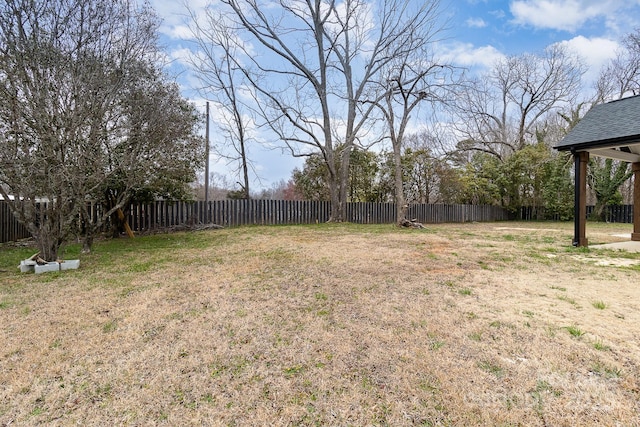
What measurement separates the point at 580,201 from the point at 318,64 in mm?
10478

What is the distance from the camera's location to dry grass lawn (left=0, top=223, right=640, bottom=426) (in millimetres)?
1546

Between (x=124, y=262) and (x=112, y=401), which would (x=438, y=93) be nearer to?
(x=124, y=262)

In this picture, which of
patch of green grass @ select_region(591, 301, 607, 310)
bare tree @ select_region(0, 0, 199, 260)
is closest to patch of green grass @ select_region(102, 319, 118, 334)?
bare tree @ select_region(0, 0, 199, 260)

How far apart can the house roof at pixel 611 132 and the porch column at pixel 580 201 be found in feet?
0.70

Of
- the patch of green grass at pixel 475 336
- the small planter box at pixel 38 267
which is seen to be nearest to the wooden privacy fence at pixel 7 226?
the small planter box at pixel 38 267

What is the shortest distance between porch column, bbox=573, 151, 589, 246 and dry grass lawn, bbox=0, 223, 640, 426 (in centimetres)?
244

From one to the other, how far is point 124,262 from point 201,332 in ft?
12.0

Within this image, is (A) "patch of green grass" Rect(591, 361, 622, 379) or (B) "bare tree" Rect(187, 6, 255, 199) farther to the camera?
(B) "bare tree" Rect(187, 6, 255, 199)

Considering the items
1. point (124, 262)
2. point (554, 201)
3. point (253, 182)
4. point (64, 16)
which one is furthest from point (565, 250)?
point (554, 201)

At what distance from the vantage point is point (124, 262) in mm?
5215

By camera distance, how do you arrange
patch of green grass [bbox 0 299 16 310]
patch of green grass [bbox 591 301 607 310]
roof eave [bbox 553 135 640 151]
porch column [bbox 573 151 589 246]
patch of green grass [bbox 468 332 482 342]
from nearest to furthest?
patch of green grass [bbox 468 332 482 342] → patch of green grass [bbox 591 301 607 310] → patch of green grass [bbox 0 299 16 310] → roof eave [bbox 553 135 640 151] → porch column [bbox 573 151 589 246]

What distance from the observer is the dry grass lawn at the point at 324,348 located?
5.07 ft

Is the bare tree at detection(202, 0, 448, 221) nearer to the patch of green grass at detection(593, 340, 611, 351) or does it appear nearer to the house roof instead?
the house roof

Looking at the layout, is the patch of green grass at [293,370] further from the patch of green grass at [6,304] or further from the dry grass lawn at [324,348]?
the patch of green grass at [6,304]
